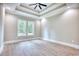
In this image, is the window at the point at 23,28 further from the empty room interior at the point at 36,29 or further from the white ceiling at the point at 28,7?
the white ceiling at the point at 28,7

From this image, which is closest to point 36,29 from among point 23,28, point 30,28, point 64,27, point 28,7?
point 30,28

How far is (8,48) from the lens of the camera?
2.38 meters

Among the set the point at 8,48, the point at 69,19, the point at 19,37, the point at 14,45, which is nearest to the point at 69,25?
the point at 69,19

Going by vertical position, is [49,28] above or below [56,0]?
below

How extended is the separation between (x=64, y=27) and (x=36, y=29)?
5.14ft

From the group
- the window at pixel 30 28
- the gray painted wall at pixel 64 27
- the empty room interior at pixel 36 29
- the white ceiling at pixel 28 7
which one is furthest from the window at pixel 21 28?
the gray painted wall at pixel 64 27

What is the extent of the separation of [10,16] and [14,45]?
101 cm

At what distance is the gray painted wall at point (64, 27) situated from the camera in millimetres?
3105

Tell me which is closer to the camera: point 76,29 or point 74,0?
point 74,0

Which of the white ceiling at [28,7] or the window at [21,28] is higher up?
the white ceiling at [28,7]

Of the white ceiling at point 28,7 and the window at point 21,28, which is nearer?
the white ceiling at point 28,7

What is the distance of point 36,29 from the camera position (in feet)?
9.55

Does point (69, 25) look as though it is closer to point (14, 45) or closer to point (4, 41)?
point (14, 45)

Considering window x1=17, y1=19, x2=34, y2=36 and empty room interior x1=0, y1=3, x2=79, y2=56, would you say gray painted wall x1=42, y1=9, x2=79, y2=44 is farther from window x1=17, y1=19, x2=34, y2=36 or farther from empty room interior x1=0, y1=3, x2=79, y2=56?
window x1=17, y1=19, x2=34, y2=36
